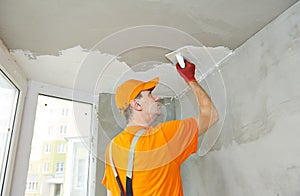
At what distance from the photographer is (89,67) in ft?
5.37

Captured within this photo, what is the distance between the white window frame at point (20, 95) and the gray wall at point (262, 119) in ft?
4.54

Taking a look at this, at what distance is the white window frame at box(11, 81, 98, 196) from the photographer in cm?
156

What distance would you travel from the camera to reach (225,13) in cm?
125

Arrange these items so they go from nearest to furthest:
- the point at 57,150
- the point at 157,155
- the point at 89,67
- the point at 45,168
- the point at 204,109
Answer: the point at 157,155 → the point at 204,109 → the point at 89,67 → the point at 45,168 → the point at 57,150

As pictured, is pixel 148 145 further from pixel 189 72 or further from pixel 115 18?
pixel 115 18

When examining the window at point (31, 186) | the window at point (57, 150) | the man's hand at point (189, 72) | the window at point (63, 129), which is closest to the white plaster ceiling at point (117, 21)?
the man's hand at point (189, 72)

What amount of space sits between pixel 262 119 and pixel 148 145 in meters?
0.68

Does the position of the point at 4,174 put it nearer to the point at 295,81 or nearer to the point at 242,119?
the point at 242,119

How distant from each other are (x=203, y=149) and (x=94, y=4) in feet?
4.07

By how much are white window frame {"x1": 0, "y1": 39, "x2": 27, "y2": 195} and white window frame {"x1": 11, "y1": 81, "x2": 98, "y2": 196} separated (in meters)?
0.04

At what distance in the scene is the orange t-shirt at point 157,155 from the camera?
1079mm

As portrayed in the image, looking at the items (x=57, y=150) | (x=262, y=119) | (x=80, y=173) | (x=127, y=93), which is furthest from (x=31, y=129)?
(x=262, y=119)

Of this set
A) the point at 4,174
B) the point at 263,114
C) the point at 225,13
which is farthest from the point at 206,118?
the point at 4,174

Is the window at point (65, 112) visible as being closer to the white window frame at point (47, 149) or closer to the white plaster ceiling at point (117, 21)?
the white window frame at point (47, 149)
